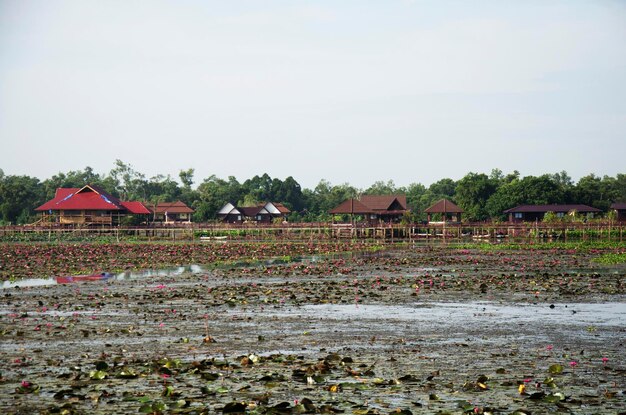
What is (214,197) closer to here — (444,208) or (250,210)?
(250,210)

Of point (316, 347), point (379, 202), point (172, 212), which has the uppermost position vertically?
point (379, 202)

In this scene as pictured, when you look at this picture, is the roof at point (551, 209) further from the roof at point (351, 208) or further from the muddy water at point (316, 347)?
the muddy water at point (316, 347)

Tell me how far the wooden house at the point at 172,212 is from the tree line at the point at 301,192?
2145mm

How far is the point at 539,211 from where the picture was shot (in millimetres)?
97250

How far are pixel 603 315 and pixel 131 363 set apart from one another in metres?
14.4

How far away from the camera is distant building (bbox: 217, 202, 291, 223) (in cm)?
12081

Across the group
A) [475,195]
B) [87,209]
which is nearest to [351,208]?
[475,195]

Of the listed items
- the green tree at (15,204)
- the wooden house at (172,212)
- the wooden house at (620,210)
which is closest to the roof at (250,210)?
the wooden house at (172,212)

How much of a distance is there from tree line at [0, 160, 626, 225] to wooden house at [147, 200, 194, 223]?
7.04 ft

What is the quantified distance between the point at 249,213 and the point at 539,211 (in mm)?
47594

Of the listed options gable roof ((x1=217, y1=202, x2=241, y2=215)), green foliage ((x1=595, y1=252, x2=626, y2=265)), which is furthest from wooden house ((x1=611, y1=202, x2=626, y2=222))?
gable roof ((x1=217, y1=202, x2=241, y2=215))

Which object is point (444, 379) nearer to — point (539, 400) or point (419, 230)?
point (539, 400)

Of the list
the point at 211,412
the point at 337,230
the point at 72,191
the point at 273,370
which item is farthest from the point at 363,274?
the point at 72,191

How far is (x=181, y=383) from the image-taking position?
13.5 meters
